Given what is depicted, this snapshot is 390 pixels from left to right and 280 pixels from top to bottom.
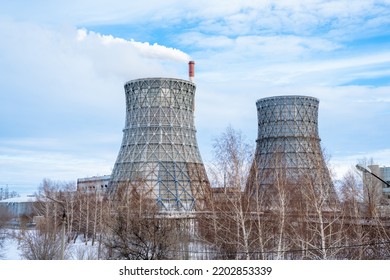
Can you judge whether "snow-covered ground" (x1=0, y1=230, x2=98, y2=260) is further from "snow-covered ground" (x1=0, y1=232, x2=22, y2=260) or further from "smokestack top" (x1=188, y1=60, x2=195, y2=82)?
"smokestack top" (x1=188, y1=60, x2=195, y2=82)

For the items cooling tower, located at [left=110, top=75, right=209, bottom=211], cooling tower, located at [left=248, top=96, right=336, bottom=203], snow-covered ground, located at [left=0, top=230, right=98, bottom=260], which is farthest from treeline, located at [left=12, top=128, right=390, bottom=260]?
cooling tower, located at [left=248, top=96, right=336, bottom=203]

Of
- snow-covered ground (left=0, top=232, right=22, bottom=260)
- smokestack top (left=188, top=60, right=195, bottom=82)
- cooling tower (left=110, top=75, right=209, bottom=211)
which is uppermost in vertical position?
smokestack top (left=188, top=60, right=195, bottom=82)

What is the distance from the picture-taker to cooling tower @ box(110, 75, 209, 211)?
36.2 meters

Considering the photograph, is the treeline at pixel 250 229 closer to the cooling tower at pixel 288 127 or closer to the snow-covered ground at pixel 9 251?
the snow-covered ground at pixel 9 251

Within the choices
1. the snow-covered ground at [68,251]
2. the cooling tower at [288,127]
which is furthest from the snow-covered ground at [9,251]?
the cooling tower at [288,127]

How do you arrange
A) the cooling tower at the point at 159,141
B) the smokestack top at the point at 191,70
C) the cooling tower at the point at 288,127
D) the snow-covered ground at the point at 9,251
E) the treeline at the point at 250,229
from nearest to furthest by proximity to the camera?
1. the treeline at the point at 250,229
2. the snow-covered ground at the point at 9,251
3. the cooling tower at the point at 159,141
4. the cooling tower at the point at 288,127
5. the smokestack top at the point at 191,70

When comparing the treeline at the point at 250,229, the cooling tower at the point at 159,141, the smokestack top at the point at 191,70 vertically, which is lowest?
the treeline at the point at 250,229

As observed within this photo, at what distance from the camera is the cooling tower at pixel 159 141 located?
36219mm

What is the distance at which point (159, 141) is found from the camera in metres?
36.8

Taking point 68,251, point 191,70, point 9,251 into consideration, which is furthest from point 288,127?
point 9,251

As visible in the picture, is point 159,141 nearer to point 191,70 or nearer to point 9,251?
point 191,70

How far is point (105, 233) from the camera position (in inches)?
935

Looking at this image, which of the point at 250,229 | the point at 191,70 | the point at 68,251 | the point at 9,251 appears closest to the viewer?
the point at 250,229

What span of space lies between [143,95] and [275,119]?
38.2 ft
